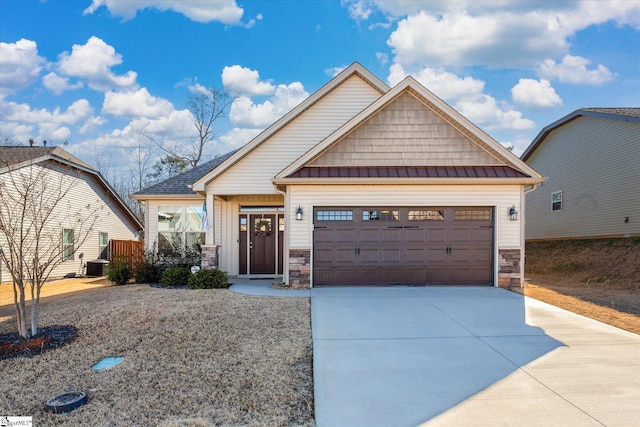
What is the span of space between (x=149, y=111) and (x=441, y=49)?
23802 millimetres

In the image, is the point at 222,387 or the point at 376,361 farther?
the point at 376,361

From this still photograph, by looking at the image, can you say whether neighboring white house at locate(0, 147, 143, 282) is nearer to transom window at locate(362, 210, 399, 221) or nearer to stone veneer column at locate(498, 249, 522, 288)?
transom window at locate(362, 210, 399, 221)

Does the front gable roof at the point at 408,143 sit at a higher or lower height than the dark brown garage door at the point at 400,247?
higher

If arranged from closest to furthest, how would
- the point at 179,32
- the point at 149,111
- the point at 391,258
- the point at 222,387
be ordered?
1. the point at 222,387
2. the point at 391,258
3. the point at 179,32
4. the point at 149,111

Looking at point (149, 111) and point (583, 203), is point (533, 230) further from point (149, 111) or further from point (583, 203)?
point (149, 111)

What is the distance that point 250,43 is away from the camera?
69.2 ft

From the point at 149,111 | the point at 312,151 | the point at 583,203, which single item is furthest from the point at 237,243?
the point at 149,111

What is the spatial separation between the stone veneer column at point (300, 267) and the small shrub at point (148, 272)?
4.87 m

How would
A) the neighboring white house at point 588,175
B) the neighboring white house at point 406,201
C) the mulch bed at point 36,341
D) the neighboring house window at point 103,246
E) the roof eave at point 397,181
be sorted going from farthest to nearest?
the neighboring house window at point 103,246, the neighboring white house at point 588,175, the neighboring white house at point 406,201, the roof eave at point 397,181, the mulch bed at point 36,341

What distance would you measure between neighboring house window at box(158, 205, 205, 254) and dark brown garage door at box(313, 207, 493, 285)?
564 cm

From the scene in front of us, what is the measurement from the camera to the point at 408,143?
1110 cm

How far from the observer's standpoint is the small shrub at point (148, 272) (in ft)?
43.3

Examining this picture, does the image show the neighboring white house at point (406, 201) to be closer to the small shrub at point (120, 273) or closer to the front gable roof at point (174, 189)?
the front gable roof at point (174, 189)

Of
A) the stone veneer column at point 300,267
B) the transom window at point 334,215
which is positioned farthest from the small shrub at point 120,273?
the transom window at point 334,215
